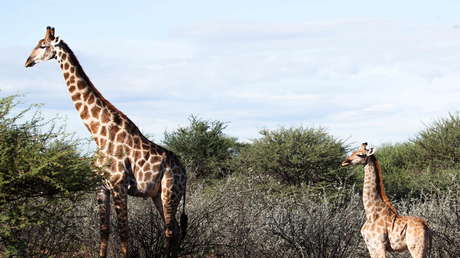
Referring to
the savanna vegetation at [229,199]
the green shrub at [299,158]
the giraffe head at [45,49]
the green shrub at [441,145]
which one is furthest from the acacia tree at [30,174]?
the green shrub at [441,145]

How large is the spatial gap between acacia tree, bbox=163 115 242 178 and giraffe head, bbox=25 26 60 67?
11.0m

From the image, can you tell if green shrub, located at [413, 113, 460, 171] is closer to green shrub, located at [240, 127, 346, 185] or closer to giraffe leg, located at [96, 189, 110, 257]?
green shrub, located at [240, 127, 346, 185]

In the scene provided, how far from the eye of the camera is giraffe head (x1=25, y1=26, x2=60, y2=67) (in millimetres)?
10602

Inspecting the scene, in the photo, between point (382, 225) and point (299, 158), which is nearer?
point (382, 225)

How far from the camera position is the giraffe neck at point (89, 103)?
1057 cm

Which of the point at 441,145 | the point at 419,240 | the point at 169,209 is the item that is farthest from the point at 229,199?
the point at 441,145

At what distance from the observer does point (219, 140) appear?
74.6 feet

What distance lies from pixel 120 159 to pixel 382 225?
3660 millimetres

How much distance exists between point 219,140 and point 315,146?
3.78 m

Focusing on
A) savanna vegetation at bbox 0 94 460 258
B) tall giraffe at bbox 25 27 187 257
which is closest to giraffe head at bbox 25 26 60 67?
tall giraffe at bbox 25 27 187 257

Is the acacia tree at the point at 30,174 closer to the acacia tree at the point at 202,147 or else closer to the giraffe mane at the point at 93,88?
the giraffe mane at the point at 93,88

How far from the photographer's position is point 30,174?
7.92 m

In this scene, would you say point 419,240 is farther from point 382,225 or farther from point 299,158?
point 299,158

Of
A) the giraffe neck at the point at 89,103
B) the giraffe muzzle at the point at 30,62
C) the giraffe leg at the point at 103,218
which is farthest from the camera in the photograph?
the giraffe muzzle at the point at 30,62
